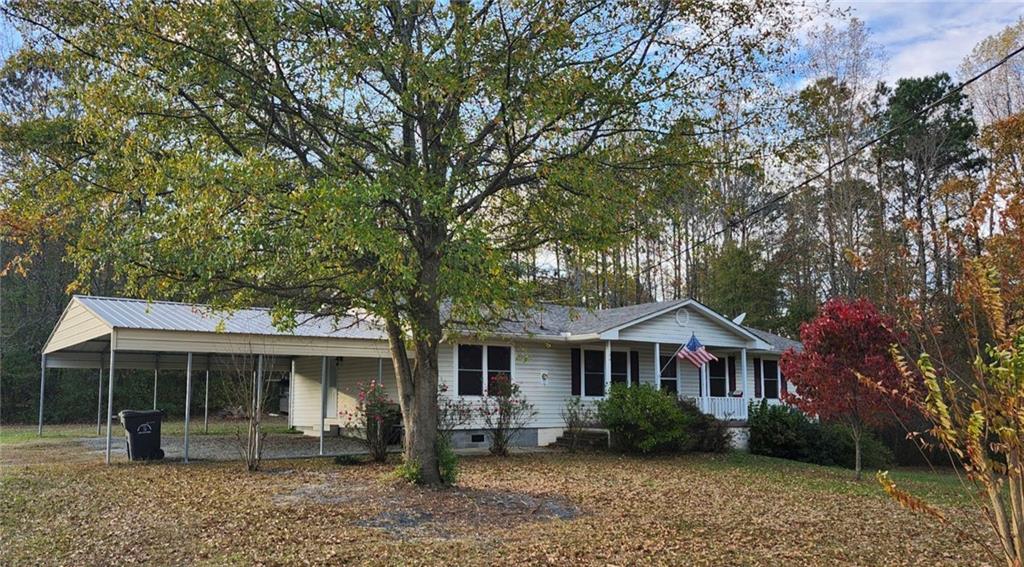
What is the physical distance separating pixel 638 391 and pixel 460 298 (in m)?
9.03

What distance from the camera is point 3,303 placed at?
1077 inches

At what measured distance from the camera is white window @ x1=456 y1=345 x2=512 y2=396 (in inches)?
698

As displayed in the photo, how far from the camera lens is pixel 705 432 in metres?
17.6

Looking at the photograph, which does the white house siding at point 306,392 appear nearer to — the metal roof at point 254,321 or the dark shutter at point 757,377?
the metal roof at point 254,321

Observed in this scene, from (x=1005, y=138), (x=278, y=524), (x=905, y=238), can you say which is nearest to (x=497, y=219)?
(x=278, y=524)

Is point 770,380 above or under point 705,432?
above

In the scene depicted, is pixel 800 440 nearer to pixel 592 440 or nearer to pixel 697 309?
pixel 697 309

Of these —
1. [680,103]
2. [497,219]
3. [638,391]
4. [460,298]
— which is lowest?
[638,391]

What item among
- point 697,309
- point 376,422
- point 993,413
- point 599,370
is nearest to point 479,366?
point 599,370

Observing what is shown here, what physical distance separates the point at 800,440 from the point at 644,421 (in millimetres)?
5140

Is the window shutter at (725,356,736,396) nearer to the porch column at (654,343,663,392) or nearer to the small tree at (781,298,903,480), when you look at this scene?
the porch column at (654,343,663,392)

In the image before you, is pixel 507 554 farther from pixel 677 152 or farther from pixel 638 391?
pixel 638 391

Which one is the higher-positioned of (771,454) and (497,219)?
(497,219)

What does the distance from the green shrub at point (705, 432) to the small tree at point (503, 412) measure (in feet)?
12.2
